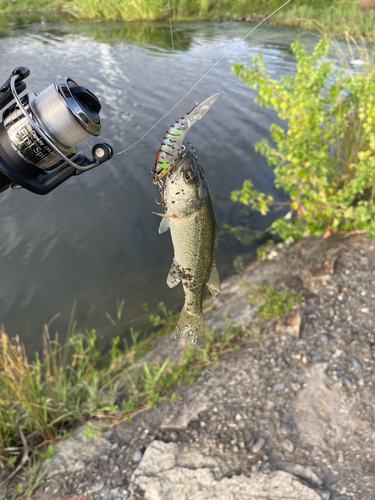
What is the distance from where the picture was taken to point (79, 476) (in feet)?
9.20

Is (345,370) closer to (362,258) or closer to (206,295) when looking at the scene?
(362,258)

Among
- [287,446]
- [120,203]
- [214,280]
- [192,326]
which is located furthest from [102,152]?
[120,203]

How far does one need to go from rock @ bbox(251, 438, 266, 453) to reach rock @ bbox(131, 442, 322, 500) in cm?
19

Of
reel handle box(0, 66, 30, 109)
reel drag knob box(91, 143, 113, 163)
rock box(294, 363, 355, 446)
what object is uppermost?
reel handle box(0, 66, 30, 109)

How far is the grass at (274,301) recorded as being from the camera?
3858 mm

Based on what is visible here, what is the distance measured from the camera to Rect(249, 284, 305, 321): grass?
386cm

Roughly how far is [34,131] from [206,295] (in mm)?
4201

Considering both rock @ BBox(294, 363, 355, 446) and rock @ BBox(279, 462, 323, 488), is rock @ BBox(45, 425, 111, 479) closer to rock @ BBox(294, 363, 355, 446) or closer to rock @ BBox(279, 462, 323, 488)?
rock @ BBox(279, 462, 323, 488)

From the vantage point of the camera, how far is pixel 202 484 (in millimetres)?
2570

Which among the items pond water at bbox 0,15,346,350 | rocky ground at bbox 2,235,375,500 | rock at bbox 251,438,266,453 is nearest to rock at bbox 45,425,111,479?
rocky ground at bbox 2,235,375,500

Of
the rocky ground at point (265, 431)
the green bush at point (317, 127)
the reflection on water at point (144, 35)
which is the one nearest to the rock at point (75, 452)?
the rocky ground at point (265, 431)

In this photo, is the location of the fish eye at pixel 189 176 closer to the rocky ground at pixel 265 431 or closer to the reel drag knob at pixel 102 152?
the reel drag knob at pixel 102 152

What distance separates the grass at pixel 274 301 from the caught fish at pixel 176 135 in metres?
2.79

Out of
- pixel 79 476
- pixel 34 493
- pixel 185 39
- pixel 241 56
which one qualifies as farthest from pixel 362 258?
pixel 185 39
